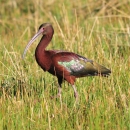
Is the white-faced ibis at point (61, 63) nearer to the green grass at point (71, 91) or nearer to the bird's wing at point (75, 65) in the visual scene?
the bird's wing at point (75, 65)

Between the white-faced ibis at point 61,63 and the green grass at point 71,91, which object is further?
the white-faced ibis at point 61,63

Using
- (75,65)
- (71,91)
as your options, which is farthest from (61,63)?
(71,91)

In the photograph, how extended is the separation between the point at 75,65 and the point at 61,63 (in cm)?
23

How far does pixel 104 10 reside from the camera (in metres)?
11.2

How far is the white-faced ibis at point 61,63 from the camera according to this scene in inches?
251

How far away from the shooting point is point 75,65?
6.57 meters

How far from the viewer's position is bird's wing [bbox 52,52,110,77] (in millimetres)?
6395

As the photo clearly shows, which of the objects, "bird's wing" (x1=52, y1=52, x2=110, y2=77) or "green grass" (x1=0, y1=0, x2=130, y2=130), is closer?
"green grass" (x1=0, y1=0, x2=130, y2=130)

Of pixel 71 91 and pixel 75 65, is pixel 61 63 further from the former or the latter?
pixel 71 91

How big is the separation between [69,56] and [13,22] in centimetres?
511

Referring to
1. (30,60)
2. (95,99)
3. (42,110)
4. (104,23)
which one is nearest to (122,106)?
(95,99)

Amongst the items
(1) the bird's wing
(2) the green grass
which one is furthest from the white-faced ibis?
(2) the green grass

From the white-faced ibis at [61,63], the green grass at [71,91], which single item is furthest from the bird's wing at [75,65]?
the green grass at [71,91]

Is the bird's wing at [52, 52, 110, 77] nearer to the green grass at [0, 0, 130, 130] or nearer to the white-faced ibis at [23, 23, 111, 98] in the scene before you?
the white-faced ibis at [23, 23, 111, 98]
